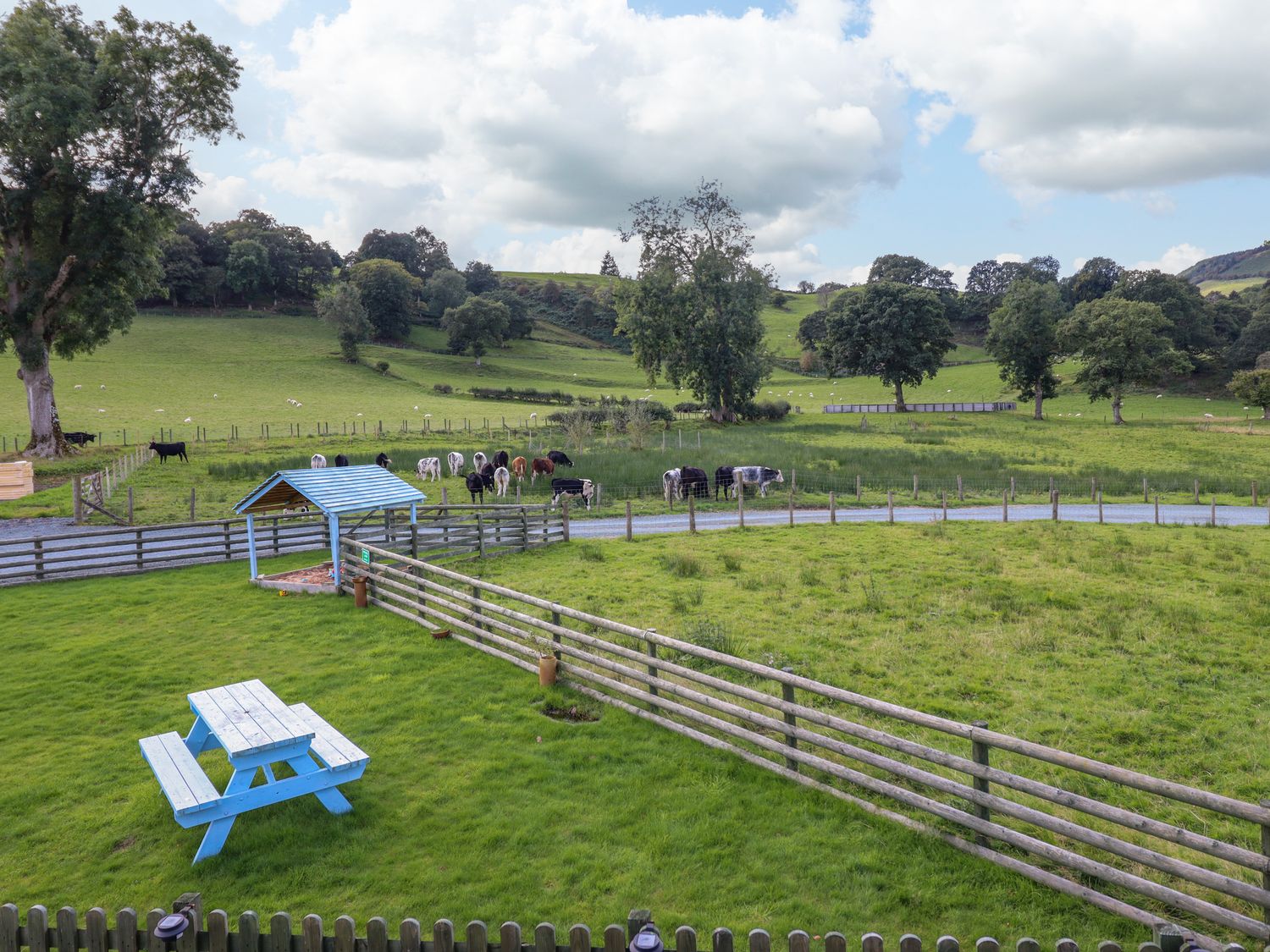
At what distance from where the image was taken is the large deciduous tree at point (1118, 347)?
6134cm

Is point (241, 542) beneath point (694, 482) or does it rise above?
beneath

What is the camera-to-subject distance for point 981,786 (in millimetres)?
6781

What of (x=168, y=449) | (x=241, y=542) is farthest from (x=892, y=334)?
(x=241, y=542)

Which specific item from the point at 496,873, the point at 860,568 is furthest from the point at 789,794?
the point at 860,568

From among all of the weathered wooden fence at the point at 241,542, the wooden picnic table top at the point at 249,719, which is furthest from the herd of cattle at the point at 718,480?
the wooden picnic table top at the point at 249,719

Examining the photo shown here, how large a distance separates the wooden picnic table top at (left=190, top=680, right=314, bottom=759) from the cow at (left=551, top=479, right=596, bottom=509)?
19.2 meters

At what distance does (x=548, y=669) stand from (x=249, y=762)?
4.31 meters

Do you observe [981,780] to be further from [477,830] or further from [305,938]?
[305,938]

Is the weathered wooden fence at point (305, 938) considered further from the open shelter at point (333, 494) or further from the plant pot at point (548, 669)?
the open shelter at point (333, 494)

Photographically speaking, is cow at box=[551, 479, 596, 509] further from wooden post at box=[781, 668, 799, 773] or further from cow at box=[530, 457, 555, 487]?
wooden post at box=[781, 668, 799, 773]

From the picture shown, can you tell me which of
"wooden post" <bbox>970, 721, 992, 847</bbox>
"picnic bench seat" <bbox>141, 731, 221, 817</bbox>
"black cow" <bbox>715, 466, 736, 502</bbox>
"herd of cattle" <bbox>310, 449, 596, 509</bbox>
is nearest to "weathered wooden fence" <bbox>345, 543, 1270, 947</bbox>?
"wooden post" <bbox>970, 721, 992, 847</bbox>

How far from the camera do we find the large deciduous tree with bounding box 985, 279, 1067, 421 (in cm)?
6706

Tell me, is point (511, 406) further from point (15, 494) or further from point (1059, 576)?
point (1059, 576)

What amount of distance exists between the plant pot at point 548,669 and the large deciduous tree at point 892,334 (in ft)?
218
